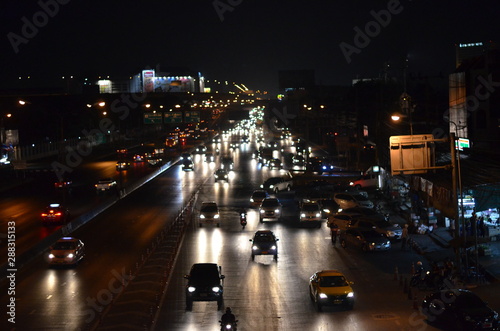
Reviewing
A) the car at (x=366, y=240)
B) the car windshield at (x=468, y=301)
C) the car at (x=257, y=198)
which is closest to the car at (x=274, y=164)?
the car at (x=257, y=198)

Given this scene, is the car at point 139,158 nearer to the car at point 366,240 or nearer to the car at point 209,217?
the car at point 209,217

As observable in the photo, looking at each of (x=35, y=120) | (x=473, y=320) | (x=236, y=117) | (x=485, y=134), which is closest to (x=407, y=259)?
(x=473, y=320)

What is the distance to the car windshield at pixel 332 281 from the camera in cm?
2180

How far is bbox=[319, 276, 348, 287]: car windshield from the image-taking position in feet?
71.5

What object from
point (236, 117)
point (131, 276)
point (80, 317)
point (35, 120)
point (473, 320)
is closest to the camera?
point (473, 320)

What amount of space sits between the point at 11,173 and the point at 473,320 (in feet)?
198

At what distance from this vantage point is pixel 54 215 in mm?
40688

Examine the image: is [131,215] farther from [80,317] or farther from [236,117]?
[236,117]

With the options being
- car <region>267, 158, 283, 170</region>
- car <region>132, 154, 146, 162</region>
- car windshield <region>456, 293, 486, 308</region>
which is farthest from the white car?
car <region>132, 154, 146, 162</region>

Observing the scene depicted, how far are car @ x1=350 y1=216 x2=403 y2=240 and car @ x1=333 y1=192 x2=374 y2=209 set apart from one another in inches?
359

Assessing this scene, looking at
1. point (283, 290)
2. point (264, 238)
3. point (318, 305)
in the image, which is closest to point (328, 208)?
point (264, 238)

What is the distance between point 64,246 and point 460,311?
1852 cm

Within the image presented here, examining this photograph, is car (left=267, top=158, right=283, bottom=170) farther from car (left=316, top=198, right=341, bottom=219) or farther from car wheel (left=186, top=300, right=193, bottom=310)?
car wheel (left=186, top=300, right=193, bottom=310)

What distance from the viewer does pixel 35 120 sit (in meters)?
120
